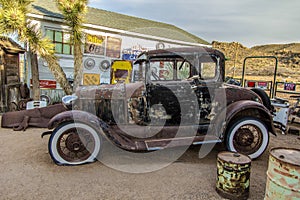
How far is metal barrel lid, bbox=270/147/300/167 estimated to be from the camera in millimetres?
2240

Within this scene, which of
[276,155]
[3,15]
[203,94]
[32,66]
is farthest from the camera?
[32,66]

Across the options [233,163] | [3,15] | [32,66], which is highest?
[3,15]

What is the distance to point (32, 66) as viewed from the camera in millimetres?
7621

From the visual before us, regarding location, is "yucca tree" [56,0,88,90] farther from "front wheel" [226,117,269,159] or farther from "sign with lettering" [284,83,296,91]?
"sign with lettering" [284,83,296,91]

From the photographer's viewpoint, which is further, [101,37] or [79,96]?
[101,37]

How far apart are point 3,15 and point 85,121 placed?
4941mm

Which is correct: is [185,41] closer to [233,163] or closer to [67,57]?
[67,57]

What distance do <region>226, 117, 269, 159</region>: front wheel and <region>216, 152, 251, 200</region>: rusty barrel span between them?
3.64 feet

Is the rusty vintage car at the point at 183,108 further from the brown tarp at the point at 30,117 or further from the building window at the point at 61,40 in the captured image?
the building window at the point at 61,40

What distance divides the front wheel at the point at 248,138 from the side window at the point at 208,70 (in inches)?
37.7

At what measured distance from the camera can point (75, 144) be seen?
3615 millimetres

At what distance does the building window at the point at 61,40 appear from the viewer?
8.58m

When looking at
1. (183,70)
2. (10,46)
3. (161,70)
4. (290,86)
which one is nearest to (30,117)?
(10,46)

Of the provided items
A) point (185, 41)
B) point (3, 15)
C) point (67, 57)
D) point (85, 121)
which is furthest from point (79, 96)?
point (185, 41)
